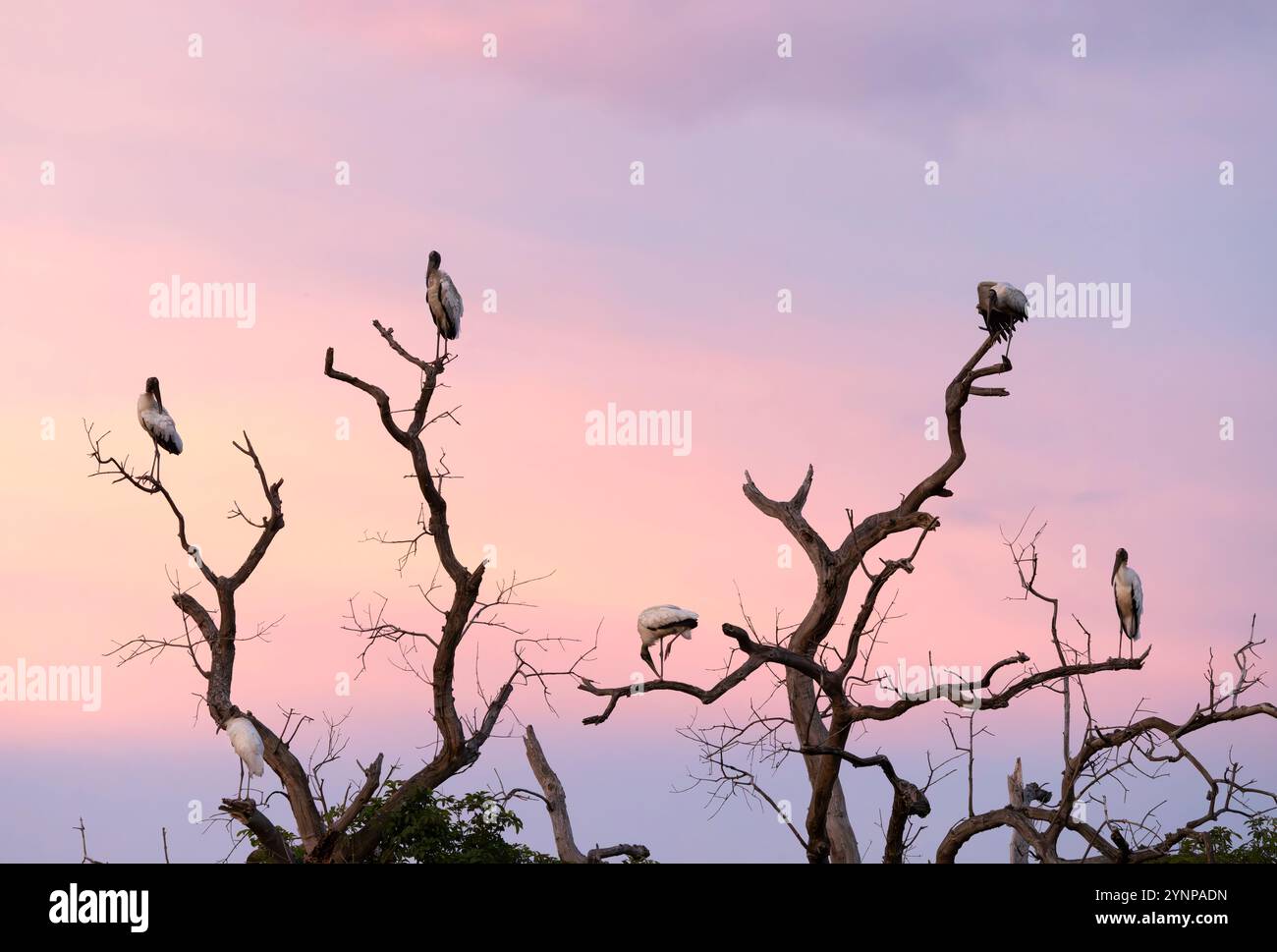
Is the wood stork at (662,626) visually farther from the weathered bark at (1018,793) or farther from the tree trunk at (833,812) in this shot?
the weathered bark at (1018,793)

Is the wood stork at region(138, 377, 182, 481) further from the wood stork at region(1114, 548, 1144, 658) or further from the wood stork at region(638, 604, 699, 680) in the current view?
the wood stork at region(1114, 548, 1144, 658)

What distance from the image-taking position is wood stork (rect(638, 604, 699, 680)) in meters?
9.60

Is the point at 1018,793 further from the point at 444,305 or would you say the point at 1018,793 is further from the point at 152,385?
the point at 152,385

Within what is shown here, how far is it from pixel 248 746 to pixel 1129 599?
7912 mm

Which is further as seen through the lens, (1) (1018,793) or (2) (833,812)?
(1) (1018,793)

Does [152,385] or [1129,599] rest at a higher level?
[152,385]

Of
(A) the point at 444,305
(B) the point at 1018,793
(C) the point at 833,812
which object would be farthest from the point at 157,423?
(B) the point at 1018,793

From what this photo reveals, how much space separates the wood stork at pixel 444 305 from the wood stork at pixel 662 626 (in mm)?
4478

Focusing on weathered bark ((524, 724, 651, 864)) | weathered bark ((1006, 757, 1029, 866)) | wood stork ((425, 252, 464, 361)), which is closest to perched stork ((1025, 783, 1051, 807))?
weathered bark ((1006, 757, 1029, 866))

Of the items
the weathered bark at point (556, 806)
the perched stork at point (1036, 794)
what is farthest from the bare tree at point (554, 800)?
the perched stork at point (1036, 794)

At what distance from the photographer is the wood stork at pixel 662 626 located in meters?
9.60

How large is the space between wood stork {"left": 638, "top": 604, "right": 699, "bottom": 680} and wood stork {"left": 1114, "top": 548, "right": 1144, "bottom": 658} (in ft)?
14.6

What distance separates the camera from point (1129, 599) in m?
11.7

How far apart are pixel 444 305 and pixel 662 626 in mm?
4923
